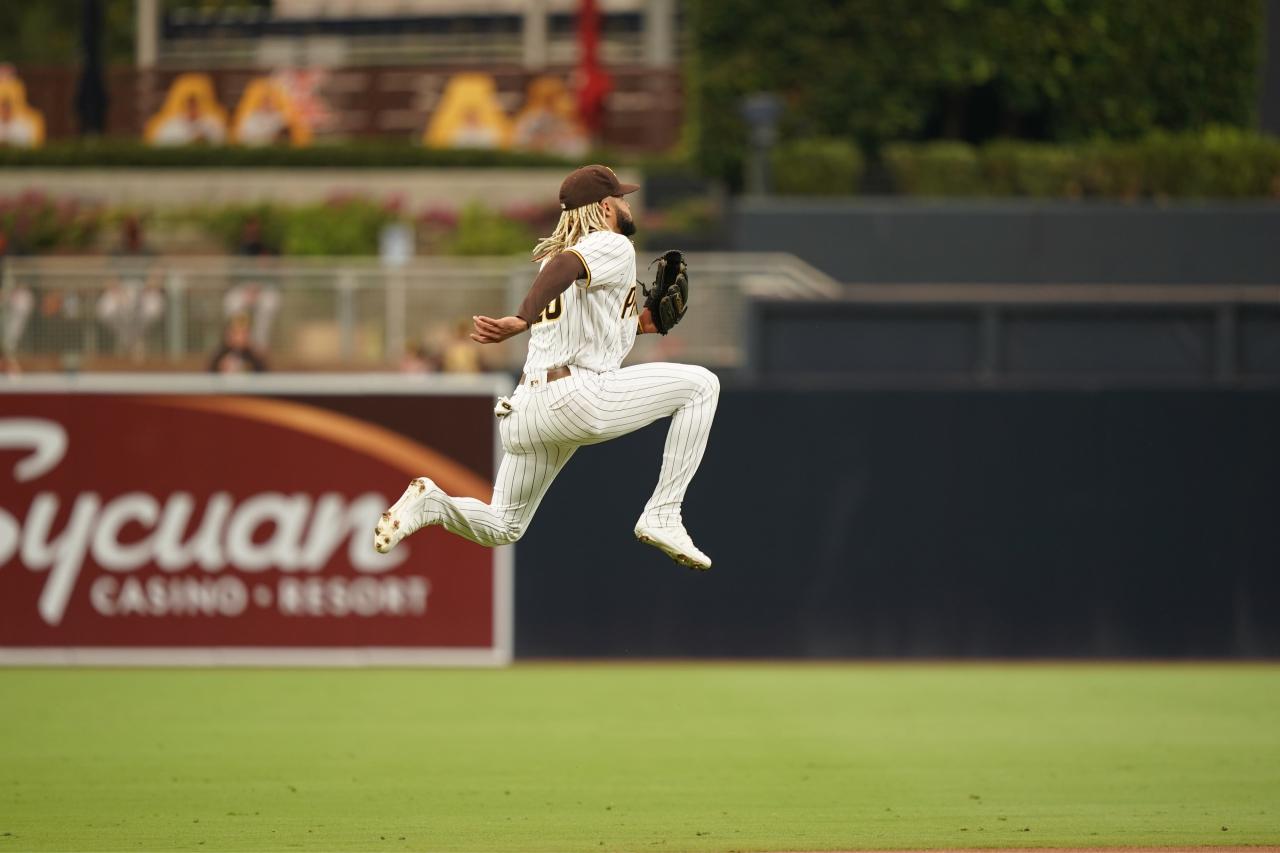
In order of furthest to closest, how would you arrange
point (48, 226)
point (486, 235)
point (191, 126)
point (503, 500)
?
point (191, 126) < point (48, 226) < point (486, 235) < point (503, 500)

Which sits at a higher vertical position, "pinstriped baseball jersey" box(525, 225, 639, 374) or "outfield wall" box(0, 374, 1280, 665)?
"pinstriped baseball jersey" box(525, 225, 639, 374)

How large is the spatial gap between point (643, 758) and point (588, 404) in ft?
9.91

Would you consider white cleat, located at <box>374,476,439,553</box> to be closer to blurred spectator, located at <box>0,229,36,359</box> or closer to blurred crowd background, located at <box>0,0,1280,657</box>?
blurred crowd background, located at <box>0,0,1280,657</box>

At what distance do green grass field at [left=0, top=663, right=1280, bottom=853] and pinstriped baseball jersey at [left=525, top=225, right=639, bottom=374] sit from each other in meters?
1.99

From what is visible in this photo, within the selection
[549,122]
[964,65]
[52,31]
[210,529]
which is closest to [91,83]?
[549,122]

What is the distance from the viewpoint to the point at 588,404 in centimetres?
755

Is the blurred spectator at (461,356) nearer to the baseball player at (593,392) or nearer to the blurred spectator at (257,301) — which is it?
the blurred spectator at (257,301)

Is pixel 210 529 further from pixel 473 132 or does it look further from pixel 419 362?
pixel 473 132

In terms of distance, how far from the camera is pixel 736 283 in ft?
57.1

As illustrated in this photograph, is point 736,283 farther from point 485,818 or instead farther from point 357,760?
point 485,818

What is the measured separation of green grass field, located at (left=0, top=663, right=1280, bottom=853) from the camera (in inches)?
315

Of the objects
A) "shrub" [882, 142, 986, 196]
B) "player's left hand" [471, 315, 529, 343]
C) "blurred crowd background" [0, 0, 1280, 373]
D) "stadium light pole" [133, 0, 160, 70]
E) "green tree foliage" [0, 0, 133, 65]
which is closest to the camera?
"player's left hand" [471, 315, 529, 343]

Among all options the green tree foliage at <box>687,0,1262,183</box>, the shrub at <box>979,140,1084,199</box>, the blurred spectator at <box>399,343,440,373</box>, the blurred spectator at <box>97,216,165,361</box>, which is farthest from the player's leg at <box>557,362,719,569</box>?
the green tree foliage at <box>687,0,1262,183</box>

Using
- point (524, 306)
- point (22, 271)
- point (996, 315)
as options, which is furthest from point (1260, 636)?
point (22, 271)
